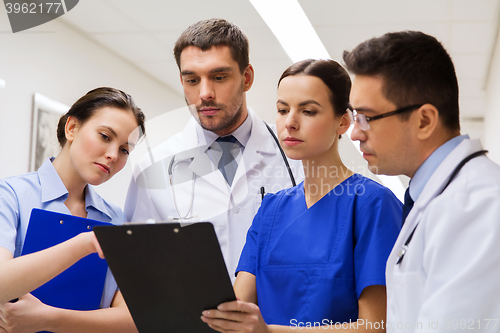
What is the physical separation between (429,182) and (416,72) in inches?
10.2

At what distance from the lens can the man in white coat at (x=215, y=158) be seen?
1.24 m

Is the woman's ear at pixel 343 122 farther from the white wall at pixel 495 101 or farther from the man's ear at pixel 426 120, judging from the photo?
the white wall at pixel 495 101

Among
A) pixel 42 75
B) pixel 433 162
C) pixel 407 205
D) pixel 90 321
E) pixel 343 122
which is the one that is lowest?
pixel 90 321

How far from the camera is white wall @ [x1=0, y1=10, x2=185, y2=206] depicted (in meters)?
2.82

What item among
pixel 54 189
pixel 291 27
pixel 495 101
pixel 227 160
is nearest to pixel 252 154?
pixel 227 160

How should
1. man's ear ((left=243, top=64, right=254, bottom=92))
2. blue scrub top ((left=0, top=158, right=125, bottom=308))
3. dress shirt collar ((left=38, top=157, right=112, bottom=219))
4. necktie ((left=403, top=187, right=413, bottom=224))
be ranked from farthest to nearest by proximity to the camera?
A: man's ear ((left=243, top=64, right=254, bottom=92)) < dress shirt collar ((left=38, top=157, right=112, bottom=219)) < blue scrub top ((left=0, top=158, right=125, bottom=308)) < necktie ((left=403, top=187, right=413, bottom=224))

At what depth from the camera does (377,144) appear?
3.45 feet

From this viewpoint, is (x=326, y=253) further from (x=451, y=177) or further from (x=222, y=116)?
(x=222, y=116)

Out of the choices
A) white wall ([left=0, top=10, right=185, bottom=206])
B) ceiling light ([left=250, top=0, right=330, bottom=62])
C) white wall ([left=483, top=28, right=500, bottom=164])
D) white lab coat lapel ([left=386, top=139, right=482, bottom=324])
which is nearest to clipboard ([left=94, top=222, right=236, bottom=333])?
white lab coat lapel ([left=386, top=139, right=482, bottom=324])

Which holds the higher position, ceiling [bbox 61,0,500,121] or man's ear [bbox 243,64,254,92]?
ceiling [bbox 61,0,500,121]

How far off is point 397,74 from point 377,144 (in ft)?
0.54

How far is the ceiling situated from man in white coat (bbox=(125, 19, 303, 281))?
1.76 meters

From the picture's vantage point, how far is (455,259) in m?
0.79

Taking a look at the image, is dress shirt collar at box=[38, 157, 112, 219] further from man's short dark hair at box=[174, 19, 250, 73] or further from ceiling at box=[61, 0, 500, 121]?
ceiling at box=[61, 0, 500, 121]
